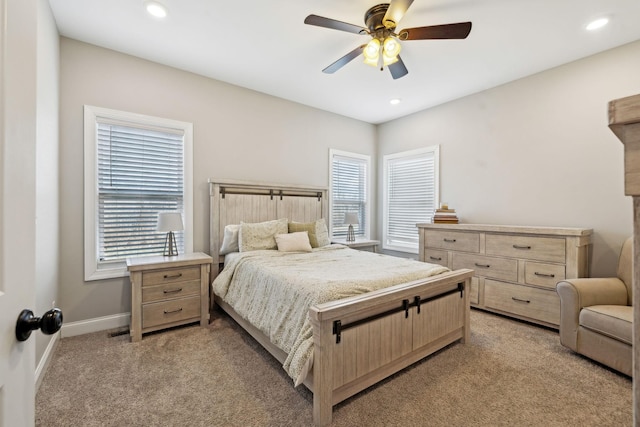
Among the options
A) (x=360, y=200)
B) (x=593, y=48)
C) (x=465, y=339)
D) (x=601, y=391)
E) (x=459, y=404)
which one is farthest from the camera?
(x=360, y=200)

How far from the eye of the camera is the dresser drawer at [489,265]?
3099 millimetres

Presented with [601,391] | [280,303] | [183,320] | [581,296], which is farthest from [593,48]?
[183,320]

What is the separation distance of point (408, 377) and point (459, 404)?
363mm

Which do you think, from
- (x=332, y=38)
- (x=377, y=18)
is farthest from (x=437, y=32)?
(x=332, y=38)

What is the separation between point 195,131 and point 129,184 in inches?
37.8

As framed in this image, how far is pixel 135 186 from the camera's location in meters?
3.06

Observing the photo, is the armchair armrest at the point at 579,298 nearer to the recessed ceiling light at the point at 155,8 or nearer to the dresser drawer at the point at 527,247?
the dresser drawer at the point at 527,247

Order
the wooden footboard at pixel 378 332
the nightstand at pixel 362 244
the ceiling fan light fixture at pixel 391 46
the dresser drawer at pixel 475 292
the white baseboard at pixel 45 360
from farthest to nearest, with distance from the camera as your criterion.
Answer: the nightstand at pixel 362 244, the dresser drawer at pixel 475 292, the ceiling fan light fixture at pixel 391 46, the white baseboard at pixel 45 360, the wooden footboard at pixel 378 332

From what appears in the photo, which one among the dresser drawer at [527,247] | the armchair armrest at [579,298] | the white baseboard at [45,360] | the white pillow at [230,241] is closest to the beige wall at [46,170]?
the white baseboard at [45,360]

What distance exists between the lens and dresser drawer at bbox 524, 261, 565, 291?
2791 millimetres

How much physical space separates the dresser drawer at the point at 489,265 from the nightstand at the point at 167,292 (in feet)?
9.95

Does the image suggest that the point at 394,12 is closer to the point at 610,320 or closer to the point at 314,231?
the point at 314,231

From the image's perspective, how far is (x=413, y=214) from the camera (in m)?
4.75

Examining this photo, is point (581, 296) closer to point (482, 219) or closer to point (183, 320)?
point (482, 219)
